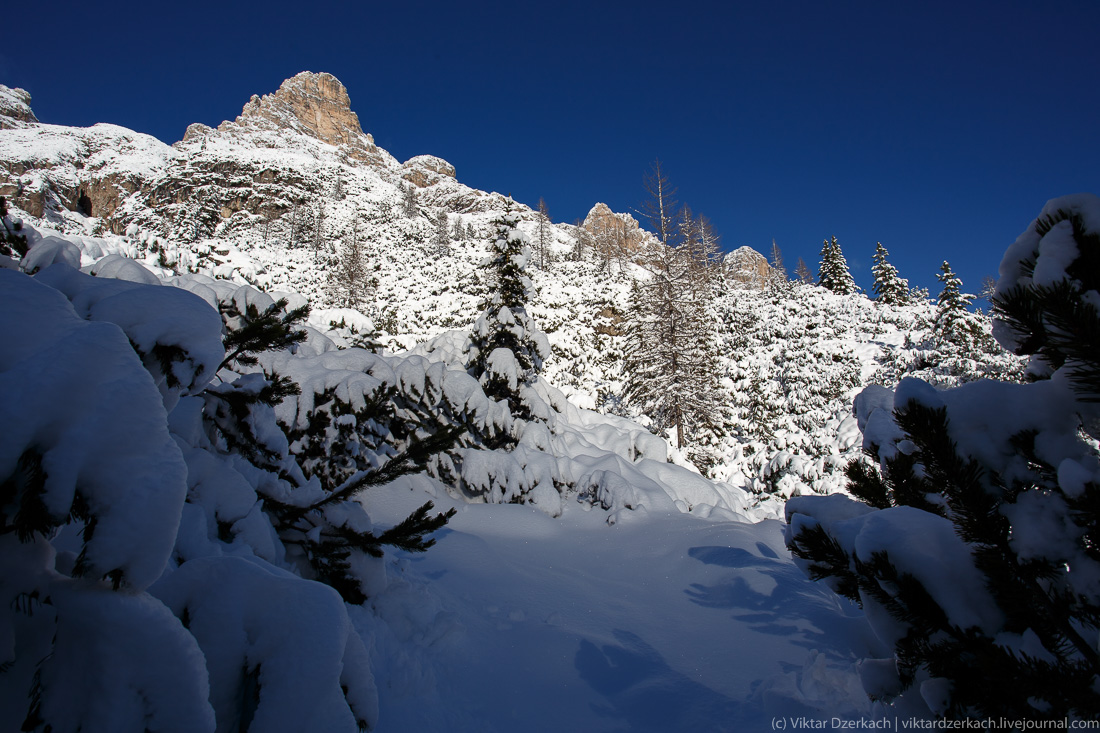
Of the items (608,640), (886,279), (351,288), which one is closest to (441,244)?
(351,288)

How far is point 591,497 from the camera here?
283 inches

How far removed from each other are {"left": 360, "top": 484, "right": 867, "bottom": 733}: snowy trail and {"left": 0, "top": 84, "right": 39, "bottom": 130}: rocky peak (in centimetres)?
12311

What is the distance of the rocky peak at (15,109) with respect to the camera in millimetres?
77875

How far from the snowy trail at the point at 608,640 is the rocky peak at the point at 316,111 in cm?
12041

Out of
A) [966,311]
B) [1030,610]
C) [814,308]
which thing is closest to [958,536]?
[1030,610]

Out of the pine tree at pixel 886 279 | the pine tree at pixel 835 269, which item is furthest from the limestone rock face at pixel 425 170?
the pine tree at pixel 886 279

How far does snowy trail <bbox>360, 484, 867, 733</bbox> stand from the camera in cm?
Result: 238

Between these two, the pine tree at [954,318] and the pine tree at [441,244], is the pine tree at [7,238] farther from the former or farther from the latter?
the pine tree at [441,244]

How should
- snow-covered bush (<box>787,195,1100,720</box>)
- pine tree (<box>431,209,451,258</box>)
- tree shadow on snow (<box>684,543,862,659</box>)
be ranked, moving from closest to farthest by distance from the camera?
1. snow-covered bush (<box>787,195,1100,720</box>)
2. tree shadow on snow (<box>684,543,862,659</box>)
3. pine tree (<box>431,209,451,258</box>)

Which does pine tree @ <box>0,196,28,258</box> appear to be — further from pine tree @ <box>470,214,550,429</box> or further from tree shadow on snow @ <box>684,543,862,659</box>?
pine tree @ <box>470,214,550,429</box>

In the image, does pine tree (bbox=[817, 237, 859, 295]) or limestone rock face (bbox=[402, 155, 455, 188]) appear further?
limestone rock face (bbox=[402, 155, 455, 188])

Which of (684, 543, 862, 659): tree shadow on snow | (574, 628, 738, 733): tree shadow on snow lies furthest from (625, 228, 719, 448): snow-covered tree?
(574, 628, 738, 733): tree shadow on snow

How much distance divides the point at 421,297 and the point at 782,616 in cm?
3786

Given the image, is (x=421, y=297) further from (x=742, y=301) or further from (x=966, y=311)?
(x=966, y=311)
